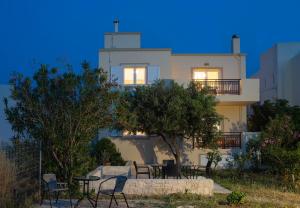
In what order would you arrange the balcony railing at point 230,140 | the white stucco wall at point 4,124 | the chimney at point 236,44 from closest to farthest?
1. the balcony railing at point 230,140
2. the white stucco wall at point 4,124
3. the chimney at point 236,44

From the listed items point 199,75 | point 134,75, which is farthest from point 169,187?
point 199,75

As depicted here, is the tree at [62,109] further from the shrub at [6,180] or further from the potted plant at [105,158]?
the potted plant at [105,158]

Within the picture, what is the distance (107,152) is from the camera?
23.5 m

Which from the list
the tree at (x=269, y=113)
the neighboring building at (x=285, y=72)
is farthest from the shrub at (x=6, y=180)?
the neighboring building at (x=285, y=72)

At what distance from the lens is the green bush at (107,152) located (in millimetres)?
23327

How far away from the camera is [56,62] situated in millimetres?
13695

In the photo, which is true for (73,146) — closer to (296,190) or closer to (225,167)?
(296,190)

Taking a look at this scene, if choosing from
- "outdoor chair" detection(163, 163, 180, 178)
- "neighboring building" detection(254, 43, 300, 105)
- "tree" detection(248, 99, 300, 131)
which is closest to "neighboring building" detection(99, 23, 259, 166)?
"tree" detection(248, 99, 300, 131)

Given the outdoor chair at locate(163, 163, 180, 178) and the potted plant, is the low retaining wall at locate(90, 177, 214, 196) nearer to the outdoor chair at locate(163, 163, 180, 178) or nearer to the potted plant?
the outdoor chair at locate(163, 163, 180, 178)

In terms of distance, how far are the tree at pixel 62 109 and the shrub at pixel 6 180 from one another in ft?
4.91

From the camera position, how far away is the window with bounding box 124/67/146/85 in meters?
26.8

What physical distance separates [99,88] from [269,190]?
7.02m

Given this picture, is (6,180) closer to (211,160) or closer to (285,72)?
(211,160)

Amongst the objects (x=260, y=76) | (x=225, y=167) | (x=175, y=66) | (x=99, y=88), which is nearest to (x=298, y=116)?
(x=225, y=167)
